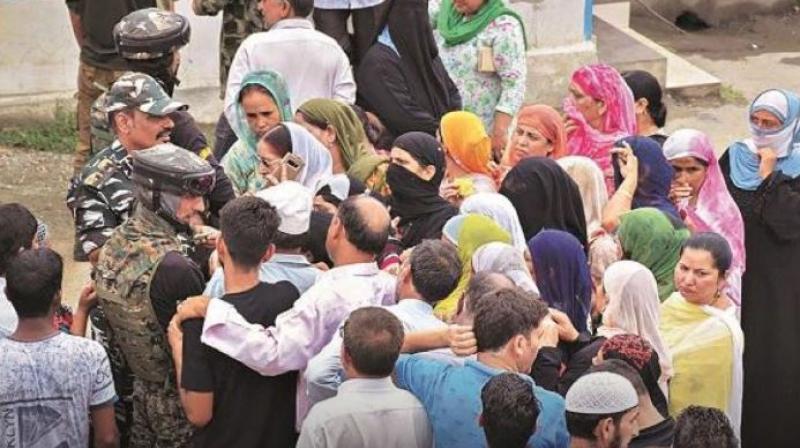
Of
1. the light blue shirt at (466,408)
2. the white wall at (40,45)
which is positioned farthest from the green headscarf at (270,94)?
the white wall at (40,45)

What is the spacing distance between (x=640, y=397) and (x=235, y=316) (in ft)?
3.96

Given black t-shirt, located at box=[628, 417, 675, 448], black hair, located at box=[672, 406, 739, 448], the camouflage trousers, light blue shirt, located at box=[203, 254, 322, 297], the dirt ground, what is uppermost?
light blue shirt, located at box=[203, 254, 322, 297]

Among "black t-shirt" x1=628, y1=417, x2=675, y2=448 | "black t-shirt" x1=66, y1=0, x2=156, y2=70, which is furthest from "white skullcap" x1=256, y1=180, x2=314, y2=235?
"black t-shirt" x1=66, y1=0, x2=156, y2=70

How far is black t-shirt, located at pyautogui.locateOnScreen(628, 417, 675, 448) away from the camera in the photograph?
4094 millimetres

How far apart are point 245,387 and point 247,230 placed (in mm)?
491

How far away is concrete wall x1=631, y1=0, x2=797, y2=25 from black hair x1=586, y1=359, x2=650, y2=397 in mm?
9452

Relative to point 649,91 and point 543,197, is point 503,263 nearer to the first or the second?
point 543,197

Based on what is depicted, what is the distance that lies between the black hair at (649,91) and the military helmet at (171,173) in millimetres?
2525

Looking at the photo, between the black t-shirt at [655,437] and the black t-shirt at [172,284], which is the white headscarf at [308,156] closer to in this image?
the black t-shirt at [172,284]

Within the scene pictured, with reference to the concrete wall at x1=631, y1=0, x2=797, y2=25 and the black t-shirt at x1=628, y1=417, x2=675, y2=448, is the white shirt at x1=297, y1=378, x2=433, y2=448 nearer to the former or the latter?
the black t-shirt at x1=628, y1=417, x2=675, y2=448

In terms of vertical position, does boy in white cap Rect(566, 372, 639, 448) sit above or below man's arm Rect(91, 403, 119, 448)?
above

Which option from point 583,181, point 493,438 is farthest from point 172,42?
point 493,438

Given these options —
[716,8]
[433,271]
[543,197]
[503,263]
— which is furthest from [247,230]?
[716,8]

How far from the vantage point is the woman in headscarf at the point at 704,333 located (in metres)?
4.83
